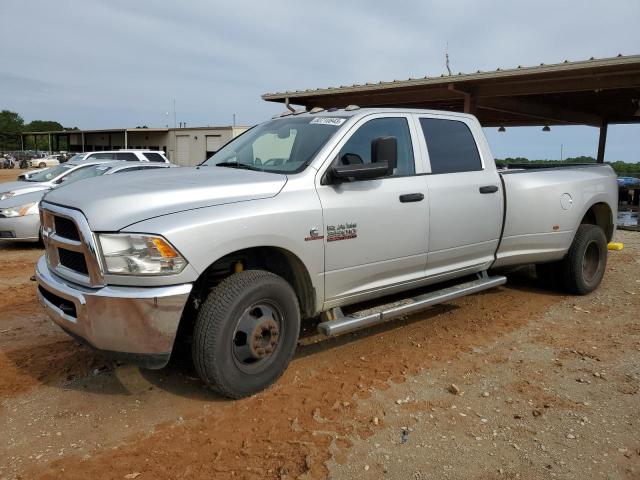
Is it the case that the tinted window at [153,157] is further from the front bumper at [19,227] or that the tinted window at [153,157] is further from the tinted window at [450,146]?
the tinted window at [450,146]

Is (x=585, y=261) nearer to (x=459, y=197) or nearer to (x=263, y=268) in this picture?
(x=459, y=197)

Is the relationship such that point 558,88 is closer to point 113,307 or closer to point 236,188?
point 236,188

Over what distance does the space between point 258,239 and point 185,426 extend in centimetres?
121

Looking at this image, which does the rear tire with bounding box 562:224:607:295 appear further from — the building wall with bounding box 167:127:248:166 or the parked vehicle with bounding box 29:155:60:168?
the parked vehicle with bounding box 29:155:60:168

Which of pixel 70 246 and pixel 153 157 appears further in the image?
pixel 153 157

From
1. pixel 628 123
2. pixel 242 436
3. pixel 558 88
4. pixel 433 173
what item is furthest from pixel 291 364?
pixel 628 123

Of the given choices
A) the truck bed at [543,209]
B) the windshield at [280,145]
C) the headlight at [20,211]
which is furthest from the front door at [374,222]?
the headlight at [20,211]

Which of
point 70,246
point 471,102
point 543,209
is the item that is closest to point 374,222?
point 70,246

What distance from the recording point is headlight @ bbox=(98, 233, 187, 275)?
9.67ft

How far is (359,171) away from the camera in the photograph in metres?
3.68

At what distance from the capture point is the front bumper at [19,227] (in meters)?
8.68

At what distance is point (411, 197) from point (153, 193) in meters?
2.04

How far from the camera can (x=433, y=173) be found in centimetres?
456

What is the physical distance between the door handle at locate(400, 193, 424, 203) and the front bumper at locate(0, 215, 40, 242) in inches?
274
